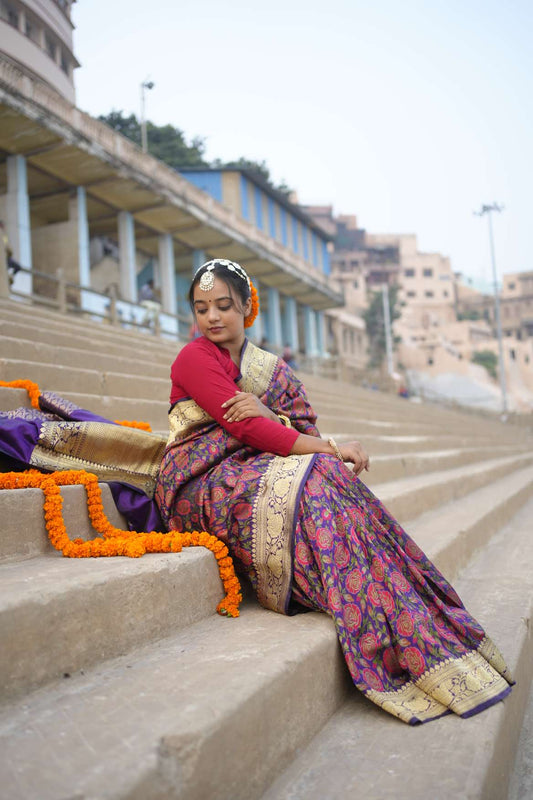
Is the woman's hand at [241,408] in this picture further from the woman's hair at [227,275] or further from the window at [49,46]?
the window at [49,46]

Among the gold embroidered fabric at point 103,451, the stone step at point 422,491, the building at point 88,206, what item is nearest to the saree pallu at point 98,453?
the gold embroidered fabric at point 103,451

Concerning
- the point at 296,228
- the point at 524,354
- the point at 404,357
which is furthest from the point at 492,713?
the point at 524,354

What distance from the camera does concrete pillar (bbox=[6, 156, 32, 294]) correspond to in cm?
1191

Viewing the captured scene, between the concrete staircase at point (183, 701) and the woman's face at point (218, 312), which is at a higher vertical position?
the woman's face at point (218, 312)

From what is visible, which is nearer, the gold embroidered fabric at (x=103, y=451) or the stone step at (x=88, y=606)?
the stone step at (x=88, y=606)

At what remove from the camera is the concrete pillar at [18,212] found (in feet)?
39.1

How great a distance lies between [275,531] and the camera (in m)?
1.95

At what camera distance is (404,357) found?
45.8 metres

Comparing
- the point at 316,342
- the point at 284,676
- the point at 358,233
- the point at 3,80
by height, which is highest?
the point at 358,233

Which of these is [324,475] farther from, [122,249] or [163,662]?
[122,249]

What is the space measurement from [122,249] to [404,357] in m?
32.9

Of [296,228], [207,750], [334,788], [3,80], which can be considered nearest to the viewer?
[207,750]

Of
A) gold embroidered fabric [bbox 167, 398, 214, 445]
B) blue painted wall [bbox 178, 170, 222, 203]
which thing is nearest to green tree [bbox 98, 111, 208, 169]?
blue painted wall [bbox 178, 170, 222, 203]

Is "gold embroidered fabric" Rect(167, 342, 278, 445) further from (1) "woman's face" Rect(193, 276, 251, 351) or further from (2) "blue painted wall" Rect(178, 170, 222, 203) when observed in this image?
(2) "blue painted wall" Rect(178, 170, 222, 203)
